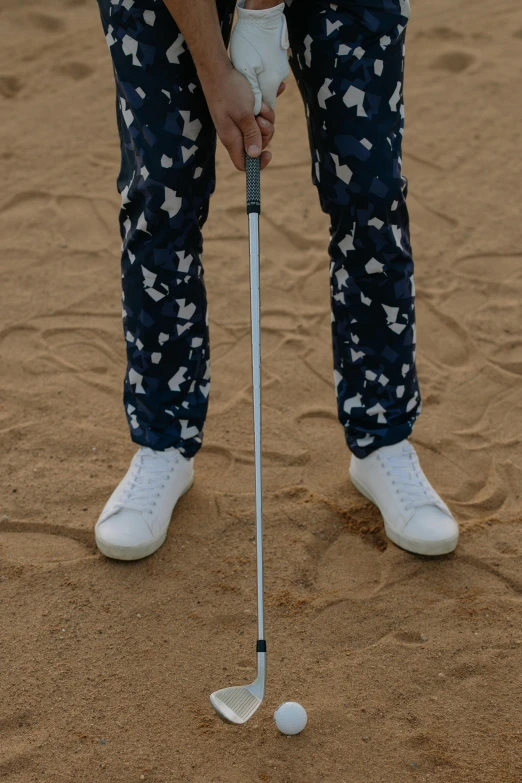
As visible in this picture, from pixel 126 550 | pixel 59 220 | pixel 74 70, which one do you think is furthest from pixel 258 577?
pixel 74 70

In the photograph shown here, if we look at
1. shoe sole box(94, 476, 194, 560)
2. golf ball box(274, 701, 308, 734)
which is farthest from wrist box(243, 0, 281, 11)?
golf ball box(274, 701, 308, 734)

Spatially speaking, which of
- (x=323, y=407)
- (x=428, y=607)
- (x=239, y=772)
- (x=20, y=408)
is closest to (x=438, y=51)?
(x=323, y=407)

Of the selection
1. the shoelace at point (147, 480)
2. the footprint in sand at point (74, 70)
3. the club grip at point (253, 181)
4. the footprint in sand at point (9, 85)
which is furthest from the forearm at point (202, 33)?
the footprint in sand at point (74, 70)

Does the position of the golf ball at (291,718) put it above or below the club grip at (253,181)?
below

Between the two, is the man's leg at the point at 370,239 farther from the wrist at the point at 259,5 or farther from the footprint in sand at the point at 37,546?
the footprint in sand at the point at 37,546

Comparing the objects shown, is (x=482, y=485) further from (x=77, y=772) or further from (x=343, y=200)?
(x=77, y=772)

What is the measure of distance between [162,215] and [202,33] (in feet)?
1.23

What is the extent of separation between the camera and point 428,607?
2.08 m

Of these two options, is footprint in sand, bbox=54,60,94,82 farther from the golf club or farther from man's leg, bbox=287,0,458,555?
the golf club

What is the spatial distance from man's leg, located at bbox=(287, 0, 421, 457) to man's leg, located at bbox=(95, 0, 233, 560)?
0.22 m

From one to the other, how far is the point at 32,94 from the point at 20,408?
2536mm

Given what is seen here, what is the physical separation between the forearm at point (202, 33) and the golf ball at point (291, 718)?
117 cm

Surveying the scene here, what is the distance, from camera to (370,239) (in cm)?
201

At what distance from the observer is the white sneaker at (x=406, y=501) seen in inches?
86.6
